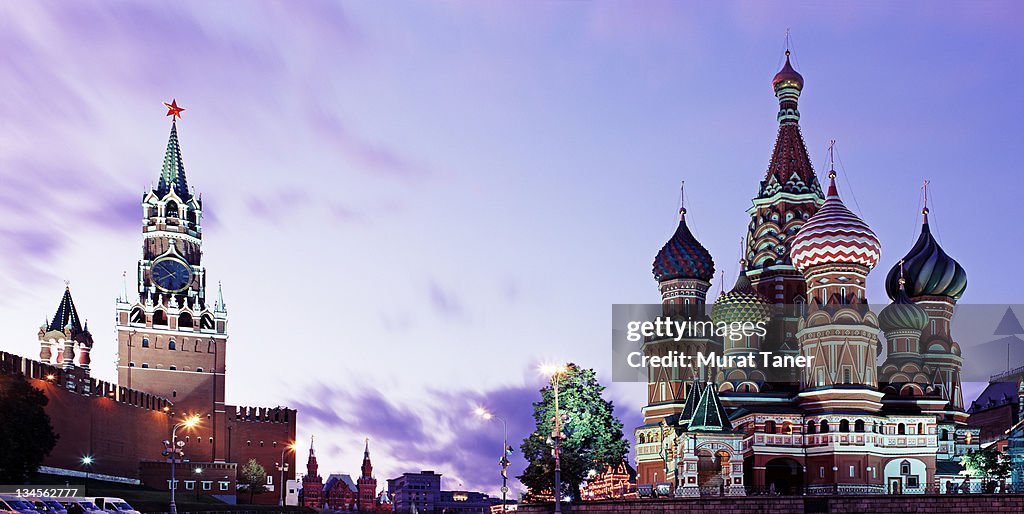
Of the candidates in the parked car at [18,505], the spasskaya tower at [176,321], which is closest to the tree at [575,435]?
the parked car at [18,505]

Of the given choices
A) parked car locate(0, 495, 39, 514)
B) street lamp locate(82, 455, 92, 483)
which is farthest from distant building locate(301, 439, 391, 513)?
parked car locate(0, 495, 39, 514)

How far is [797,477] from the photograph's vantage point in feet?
243

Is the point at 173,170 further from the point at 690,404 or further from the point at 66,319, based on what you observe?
the point at 690,404

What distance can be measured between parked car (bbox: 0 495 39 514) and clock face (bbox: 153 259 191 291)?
91.5m

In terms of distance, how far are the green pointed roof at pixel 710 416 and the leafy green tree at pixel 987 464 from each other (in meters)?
14.1

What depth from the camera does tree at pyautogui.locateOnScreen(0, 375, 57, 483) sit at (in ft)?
207

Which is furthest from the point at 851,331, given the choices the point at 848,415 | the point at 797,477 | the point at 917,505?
the point at 917,505

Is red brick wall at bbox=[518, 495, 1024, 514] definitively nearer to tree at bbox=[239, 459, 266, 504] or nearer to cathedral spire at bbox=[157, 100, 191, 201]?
tree at bbox=[239, 459, 266, 504]

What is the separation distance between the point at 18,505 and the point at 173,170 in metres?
100.0

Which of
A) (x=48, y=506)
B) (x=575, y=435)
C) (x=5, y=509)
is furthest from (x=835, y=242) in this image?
(x=5, y=509)

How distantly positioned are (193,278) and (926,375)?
269 ft

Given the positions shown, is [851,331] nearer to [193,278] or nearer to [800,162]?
[800,162]

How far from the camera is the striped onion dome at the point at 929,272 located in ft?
277

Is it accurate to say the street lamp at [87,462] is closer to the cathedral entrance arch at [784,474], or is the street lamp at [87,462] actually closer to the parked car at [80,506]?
the parked car at [80,506]
